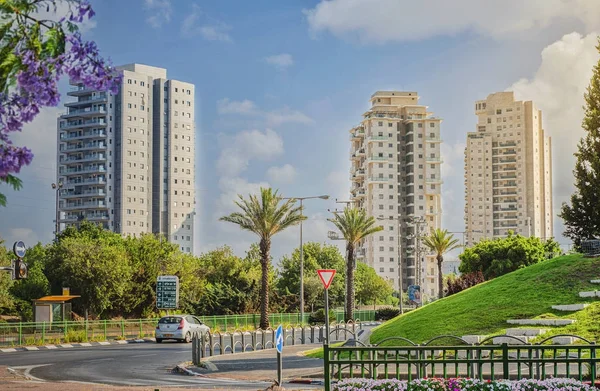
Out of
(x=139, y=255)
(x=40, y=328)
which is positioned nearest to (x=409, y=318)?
(x=40, y=328)

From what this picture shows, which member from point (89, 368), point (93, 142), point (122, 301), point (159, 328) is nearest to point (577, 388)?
point (89, 368)

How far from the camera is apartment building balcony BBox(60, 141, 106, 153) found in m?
143

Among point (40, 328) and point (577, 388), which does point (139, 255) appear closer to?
point (40, 328)

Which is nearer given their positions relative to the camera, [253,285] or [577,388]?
[577,388]

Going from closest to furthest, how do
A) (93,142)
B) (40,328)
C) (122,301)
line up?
1. (40,328)
2. (122,301)
3. (93,142)

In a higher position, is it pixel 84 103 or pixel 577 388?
pixel 84 103

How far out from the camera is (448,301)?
33.4m

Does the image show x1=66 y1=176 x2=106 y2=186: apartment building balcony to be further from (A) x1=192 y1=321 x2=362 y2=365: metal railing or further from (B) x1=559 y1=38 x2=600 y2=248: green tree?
(B) x1=559 y1=38 x2=600 y2=248: green tree

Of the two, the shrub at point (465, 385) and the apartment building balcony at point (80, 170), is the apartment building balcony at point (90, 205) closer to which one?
the apartment building balcony at point (80, 170)

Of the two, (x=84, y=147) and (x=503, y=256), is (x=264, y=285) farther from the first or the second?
(x=84, y=147)

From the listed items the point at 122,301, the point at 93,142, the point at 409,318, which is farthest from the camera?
the point at 93,142

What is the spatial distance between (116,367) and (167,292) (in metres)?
22.6

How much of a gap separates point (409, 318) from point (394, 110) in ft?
449

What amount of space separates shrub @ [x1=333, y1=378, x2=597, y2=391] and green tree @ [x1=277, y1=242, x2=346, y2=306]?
67.1 metres
